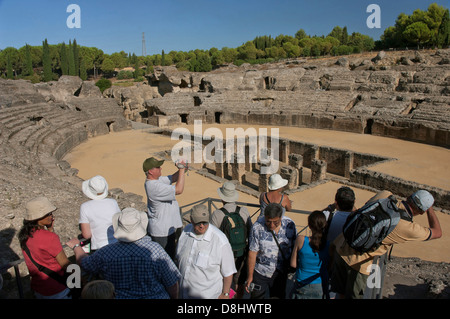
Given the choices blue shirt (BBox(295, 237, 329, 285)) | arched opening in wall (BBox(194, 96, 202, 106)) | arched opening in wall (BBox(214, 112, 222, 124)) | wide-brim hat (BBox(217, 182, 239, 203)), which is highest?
arched opening in wall (BBox(194, 96, 202, 106))

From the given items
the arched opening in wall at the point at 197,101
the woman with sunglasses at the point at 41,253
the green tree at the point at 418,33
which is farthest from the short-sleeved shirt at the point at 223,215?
the green tree at the point at 418,33

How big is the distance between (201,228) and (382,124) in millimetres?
19163

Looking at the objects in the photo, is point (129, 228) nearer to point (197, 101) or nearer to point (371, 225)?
point (371, 225)

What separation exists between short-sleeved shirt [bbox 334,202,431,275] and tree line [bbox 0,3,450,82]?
39.7 metres

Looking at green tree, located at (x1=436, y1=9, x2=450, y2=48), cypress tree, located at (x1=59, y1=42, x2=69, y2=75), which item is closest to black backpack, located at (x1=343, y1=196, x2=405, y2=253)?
green tree, located at (x1=436, y1=9, x2=450, y2=48)

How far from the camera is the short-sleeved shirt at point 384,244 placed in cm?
309

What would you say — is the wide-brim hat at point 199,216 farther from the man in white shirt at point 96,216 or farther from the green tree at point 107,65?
the green tree at point 107,65

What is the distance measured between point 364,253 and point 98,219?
2.88 metres

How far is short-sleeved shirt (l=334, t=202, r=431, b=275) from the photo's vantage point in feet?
10.1

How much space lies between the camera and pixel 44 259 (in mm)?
2994

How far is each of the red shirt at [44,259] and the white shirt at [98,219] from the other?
27.2 inches

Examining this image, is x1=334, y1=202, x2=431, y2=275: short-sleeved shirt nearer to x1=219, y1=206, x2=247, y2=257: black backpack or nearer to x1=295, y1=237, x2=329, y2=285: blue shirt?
x1=295, y1=237, x2=329, y2=285: blue shirt

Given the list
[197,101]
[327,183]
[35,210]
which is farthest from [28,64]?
[35,210]

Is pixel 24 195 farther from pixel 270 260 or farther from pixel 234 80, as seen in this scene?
pixel 234 80
